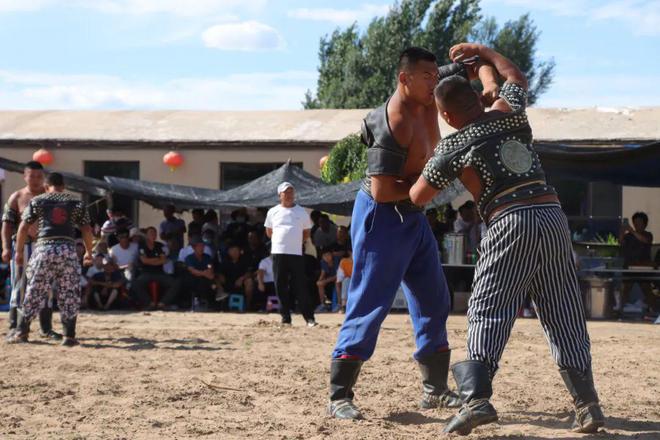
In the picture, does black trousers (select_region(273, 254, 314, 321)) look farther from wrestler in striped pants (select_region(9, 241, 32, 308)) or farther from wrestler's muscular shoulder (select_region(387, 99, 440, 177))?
wrestler's muscular shoulder (select_region(387, 99, 440, 177))

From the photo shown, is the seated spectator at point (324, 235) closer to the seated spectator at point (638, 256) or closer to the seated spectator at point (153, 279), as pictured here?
the seated spectator at point (153, 279)

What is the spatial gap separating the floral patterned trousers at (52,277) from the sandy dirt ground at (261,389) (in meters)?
0.39

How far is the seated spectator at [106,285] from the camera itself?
15.1m

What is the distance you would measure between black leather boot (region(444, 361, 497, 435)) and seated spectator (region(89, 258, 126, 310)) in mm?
10957

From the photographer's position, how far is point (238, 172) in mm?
20844

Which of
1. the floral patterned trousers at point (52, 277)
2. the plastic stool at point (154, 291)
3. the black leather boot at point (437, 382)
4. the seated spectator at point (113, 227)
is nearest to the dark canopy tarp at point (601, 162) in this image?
the plastic stool at point (154, 291)

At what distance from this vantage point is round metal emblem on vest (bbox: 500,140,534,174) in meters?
4.86

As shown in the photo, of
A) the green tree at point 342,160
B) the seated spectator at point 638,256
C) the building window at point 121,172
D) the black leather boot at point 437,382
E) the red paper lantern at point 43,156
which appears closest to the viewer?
the black leather boot at point 437,382

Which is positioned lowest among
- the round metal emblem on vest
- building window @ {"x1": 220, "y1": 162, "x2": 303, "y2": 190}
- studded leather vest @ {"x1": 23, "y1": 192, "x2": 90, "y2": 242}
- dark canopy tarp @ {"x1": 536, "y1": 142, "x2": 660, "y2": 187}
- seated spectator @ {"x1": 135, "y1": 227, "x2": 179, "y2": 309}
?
seated spectator @ {"x1": 135, "y1": 227, "x2": 179, "y2": 309}

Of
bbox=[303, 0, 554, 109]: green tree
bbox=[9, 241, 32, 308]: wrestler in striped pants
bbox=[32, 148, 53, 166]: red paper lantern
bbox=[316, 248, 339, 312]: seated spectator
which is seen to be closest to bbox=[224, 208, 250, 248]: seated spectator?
bbox=[316, 248, 339, 312]: seated spectator

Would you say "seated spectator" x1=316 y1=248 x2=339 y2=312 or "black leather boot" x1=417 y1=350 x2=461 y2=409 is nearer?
"black leather boot" x1=417 y1=350 x2=461 y2=409

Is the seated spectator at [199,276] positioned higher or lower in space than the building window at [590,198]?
lower

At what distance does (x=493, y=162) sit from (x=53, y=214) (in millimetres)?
5833

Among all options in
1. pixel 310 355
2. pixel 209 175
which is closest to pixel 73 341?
pixel 310 355
